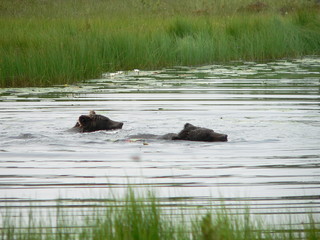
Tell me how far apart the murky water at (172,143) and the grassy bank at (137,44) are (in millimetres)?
734

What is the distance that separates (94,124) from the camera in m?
10.3

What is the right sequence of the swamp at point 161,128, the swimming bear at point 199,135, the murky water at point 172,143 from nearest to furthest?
the swamp at point 161,128, the murky water at point 172,143, the swimming bear at point 199,135

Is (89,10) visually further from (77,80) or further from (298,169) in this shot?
(298,169)

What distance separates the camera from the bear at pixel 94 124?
10.2m

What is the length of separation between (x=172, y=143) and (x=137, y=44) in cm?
876

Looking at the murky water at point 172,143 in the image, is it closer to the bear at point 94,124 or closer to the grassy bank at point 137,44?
the bear at point 94,124

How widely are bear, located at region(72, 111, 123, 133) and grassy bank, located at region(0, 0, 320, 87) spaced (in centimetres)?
528

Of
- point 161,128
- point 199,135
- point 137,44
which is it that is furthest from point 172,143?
point 137,44

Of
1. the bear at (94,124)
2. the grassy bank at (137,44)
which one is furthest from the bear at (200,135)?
the grassy bank at (137,44)

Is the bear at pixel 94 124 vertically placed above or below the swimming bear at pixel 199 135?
above

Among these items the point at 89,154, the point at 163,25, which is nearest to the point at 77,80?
the point at 163,25

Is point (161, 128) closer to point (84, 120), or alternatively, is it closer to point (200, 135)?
point (84, 120)

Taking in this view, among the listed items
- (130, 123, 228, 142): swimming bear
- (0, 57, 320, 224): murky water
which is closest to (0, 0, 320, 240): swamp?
(0, 57, 320, 224): murky water

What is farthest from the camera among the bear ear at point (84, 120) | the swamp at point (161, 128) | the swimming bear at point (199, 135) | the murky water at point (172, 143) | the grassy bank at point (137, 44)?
the grassy bank at point (137, 44)
